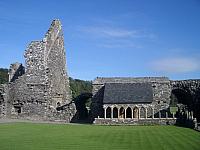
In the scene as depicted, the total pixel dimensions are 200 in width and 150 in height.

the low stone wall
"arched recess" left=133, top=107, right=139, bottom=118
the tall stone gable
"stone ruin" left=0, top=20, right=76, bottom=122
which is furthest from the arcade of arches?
the tall stone gable

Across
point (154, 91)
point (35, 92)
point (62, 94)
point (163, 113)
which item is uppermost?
point (154, 91)

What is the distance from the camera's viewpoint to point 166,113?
42.2 m

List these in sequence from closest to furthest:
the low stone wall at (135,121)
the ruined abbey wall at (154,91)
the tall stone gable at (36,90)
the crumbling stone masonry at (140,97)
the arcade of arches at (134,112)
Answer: the low stone wall at (135,121)
the tall stone gable at (36,90)
the crumbling stone masonry at (140,97)
the arcade of arches at (134,112)
the ruined abbey wall at (154,91)

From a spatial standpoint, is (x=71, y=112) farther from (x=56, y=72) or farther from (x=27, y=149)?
(x=27, y=149)

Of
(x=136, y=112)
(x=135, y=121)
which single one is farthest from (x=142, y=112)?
(x=135, y=121)

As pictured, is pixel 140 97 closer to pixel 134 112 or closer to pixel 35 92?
pixel 134 112

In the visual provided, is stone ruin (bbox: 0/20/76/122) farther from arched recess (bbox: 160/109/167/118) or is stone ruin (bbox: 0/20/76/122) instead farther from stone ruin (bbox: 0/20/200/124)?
arched recess (bbox: 160/109/167/118)

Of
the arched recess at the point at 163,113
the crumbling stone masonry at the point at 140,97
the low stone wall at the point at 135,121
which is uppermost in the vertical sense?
the crumbling stone masonry at the point at 140,97

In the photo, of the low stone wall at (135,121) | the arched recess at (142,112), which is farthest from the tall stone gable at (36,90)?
the arched recess at (142,112)

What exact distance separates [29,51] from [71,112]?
847 centimetres

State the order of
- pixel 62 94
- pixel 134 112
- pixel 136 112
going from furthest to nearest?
pixel 62 94, pixel 134 112, pixel 136 112

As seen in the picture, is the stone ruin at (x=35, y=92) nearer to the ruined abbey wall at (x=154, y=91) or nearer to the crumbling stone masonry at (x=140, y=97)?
the ruined abbey wall at (x=154, y=91)

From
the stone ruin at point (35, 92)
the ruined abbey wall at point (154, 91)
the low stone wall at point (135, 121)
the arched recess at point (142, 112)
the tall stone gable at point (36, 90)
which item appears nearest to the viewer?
the low stone wall at point (135, 121)

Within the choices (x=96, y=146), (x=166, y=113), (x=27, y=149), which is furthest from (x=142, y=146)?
(x=166, y=113)
